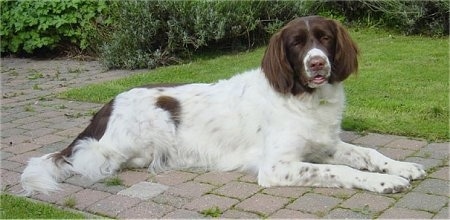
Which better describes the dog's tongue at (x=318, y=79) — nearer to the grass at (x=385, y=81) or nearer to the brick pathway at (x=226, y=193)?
the brick pathway at (x=226, y=193)

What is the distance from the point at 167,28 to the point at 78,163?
18.4ft

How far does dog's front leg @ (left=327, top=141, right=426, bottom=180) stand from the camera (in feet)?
13.1

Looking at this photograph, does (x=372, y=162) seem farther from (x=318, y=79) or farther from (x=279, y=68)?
(x=279, y=68)

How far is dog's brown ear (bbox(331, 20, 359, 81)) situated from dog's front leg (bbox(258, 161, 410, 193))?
686 mm

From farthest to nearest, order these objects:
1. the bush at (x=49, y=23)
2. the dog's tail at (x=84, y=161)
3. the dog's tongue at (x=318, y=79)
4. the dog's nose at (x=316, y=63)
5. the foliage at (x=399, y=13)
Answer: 1. the bush at (x=49, y=23)
2. the foliage at (x=399, y=13)
3. the dog's tail at (x=84, y=161)
4. the dog's tongue at (x=318, y=79)
5. the dog's nose at (x=316, y=63)

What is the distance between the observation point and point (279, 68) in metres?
4.12

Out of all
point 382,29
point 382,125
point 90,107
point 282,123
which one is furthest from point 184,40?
point 282,123

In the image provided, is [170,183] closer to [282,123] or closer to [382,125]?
[282,123]

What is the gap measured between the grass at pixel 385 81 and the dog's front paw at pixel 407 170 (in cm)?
98

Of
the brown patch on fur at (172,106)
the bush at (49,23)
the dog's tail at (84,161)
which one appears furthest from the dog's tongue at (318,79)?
the bush at (49,23)

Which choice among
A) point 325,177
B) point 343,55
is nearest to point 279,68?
point 343,55

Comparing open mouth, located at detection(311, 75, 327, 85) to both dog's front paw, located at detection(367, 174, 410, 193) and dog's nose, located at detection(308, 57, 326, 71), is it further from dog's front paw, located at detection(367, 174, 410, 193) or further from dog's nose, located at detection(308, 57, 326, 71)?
dog's front paw, located at detection(367, 174, 410, 193)

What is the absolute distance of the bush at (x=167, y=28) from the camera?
9625 mm

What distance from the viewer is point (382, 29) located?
37.2ft
